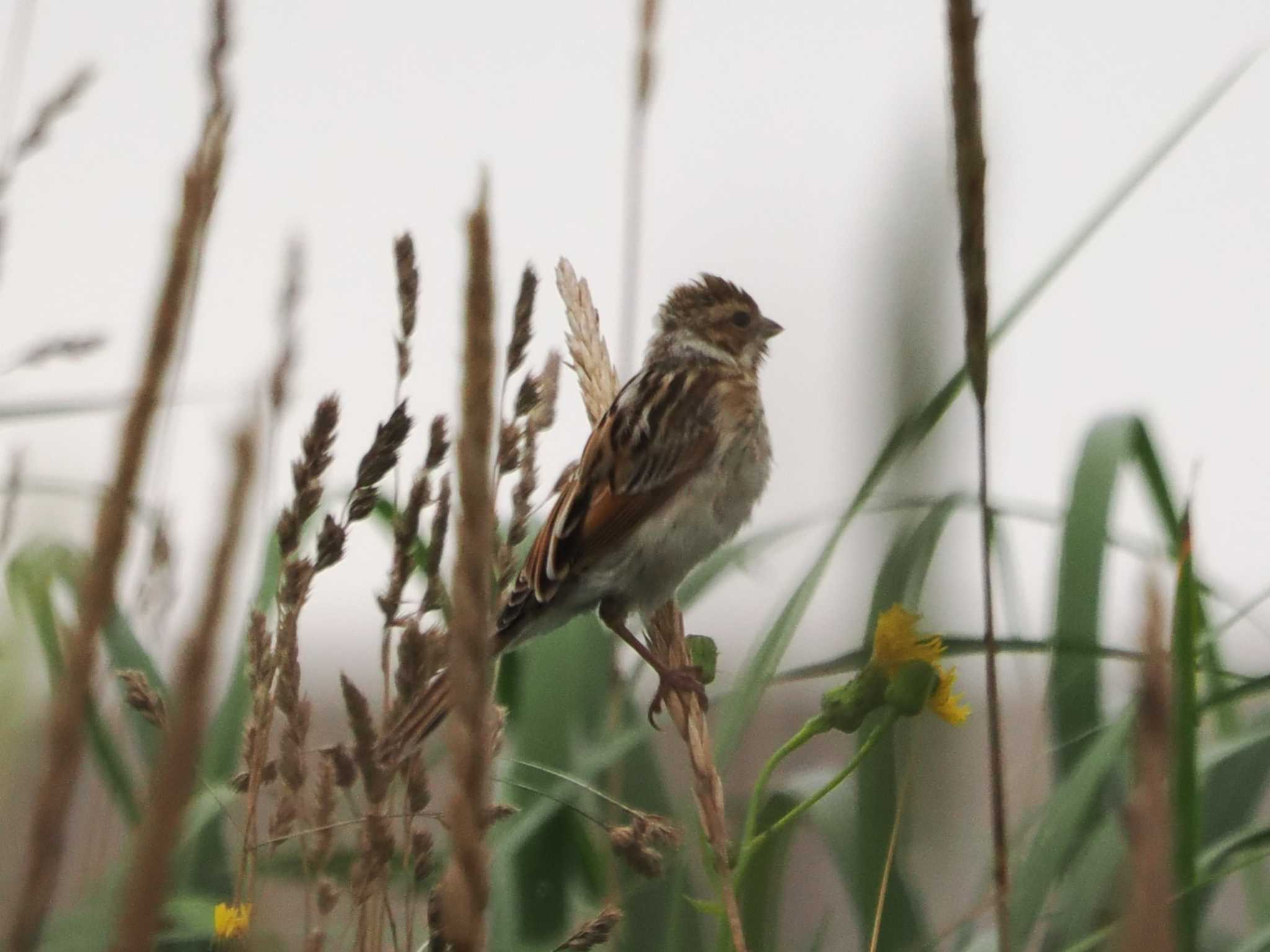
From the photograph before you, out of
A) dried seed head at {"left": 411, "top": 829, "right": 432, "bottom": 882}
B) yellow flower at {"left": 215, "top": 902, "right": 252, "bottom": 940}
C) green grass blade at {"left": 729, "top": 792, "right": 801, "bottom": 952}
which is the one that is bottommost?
green grass blade at {"left": 729, "top": 792, "right": 801, "bottom": 952}

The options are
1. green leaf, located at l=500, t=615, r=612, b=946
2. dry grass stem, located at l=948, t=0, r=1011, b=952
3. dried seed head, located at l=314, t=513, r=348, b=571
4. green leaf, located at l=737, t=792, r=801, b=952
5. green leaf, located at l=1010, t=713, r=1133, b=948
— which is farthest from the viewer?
green leaf, located at l=500, t=615, r=612, b=946

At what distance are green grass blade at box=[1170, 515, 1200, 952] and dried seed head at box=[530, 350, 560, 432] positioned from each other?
0.74m

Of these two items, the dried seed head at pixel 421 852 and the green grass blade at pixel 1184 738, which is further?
the dried seed head at pixel 421 852

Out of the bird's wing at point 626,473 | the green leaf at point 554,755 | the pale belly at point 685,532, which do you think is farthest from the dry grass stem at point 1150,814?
the bird's wing at point 626,473

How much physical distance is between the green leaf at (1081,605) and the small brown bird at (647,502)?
625 millimetres

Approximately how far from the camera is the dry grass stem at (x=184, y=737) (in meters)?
0.38

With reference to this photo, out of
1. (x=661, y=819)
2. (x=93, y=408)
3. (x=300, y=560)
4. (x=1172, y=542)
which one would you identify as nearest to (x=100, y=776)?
(x=93, y=408)

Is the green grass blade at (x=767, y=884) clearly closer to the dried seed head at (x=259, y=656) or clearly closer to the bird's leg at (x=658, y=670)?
the bird's leg at (x=658, y=670)

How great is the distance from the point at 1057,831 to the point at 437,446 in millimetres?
758

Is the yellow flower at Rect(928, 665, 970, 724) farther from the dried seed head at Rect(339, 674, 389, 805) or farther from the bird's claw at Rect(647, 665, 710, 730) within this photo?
the dried seed head at Rect(339, 674, 389, 805)

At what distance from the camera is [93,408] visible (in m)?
1.82

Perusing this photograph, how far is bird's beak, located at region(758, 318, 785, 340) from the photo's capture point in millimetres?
3143

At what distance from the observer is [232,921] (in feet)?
3.64

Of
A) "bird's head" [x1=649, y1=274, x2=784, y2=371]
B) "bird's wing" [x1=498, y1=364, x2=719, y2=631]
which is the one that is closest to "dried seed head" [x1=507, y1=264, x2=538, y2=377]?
"bird's wing" [x1=498, y1=364, x2=719, y2=631]
